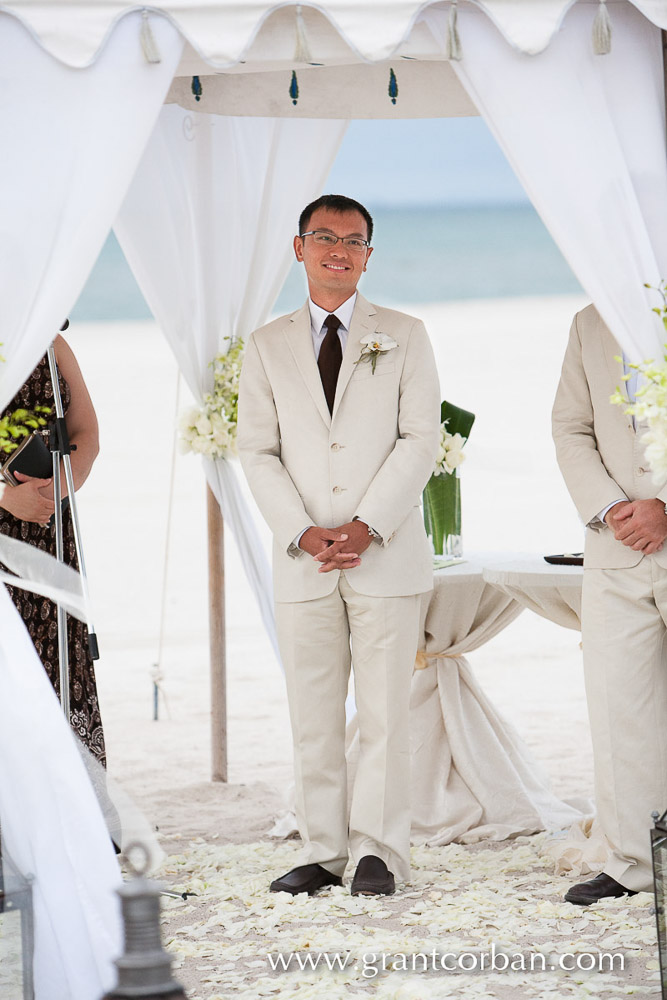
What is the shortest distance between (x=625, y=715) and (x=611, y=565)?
39cm

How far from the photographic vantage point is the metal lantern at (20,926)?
2645mm

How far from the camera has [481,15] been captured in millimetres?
3045

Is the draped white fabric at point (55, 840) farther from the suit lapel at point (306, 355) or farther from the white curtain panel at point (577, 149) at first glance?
the white curtain panel at point (577, 149)

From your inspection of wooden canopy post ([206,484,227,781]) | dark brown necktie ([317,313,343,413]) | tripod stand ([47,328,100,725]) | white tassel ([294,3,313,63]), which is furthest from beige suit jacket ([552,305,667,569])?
wooden canopy post ([206,484,227,781])

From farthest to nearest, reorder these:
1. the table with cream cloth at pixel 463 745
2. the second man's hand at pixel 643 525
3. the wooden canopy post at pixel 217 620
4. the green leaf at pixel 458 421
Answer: the wooden canopy post at pixel 217 620 < the green leaf at pixel 458 421 < the table with cream cloth at pixel 463 745 < the second man's hand at pixel 643 525

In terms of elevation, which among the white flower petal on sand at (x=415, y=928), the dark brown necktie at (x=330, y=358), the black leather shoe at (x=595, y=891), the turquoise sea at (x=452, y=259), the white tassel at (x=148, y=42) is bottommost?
the white flower petal on sand at (x=415, y=928)

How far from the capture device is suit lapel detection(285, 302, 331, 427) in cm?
369

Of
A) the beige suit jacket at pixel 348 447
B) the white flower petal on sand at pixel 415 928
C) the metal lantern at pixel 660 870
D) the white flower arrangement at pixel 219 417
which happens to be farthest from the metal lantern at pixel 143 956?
the white flower arrangement at pixel 219 417

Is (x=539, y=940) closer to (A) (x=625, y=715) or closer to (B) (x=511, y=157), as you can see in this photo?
(A) (x=625, y=715)

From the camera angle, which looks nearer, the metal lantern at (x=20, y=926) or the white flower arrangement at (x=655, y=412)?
the metal lantern at (x=20, y=926)

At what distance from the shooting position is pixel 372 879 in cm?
360

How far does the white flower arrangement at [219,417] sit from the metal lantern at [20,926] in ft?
7.43

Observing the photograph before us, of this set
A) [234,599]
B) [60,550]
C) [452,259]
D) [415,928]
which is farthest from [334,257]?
[452,259]

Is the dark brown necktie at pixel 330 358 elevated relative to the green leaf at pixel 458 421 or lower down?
elevated
